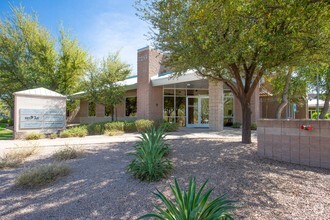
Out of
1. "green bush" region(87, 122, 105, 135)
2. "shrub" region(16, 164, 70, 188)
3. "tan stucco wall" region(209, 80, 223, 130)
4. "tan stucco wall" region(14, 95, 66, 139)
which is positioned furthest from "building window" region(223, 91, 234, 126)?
"shrub" region(16, 164, 70, 188)

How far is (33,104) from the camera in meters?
14.3

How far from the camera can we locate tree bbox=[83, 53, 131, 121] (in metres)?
18.5

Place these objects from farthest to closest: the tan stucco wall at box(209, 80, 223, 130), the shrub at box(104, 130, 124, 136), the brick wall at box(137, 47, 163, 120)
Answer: the brick wall at box(137, 47, 163, 120), the tan stucco wall at box(209, 80, 223, 130), the shrub at box(104, 130, 124, 136)

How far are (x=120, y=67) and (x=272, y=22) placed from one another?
15089mm

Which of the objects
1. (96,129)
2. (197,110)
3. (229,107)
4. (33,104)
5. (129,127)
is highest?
(229,107)

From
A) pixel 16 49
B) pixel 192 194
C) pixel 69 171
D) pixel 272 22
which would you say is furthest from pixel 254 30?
pixel 16 49

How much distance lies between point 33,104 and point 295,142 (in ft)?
45.7

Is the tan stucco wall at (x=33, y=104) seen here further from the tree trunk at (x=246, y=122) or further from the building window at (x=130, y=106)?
the tree trunk at (x=246, y=122)

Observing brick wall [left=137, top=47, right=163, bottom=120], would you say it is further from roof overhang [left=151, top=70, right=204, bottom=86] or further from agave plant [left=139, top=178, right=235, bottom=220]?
agave plant [left=139, top=178, right=235, bottom=220]

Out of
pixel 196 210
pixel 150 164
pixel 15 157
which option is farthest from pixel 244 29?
pixel 15 157

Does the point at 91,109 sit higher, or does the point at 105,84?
the point at 105,84

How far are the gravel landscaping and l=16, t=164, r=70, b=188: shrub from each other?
16 cm

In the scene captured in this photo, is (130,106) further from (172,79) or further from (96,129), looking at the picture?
(96,129)

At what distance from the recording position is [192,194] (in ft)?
10.5
